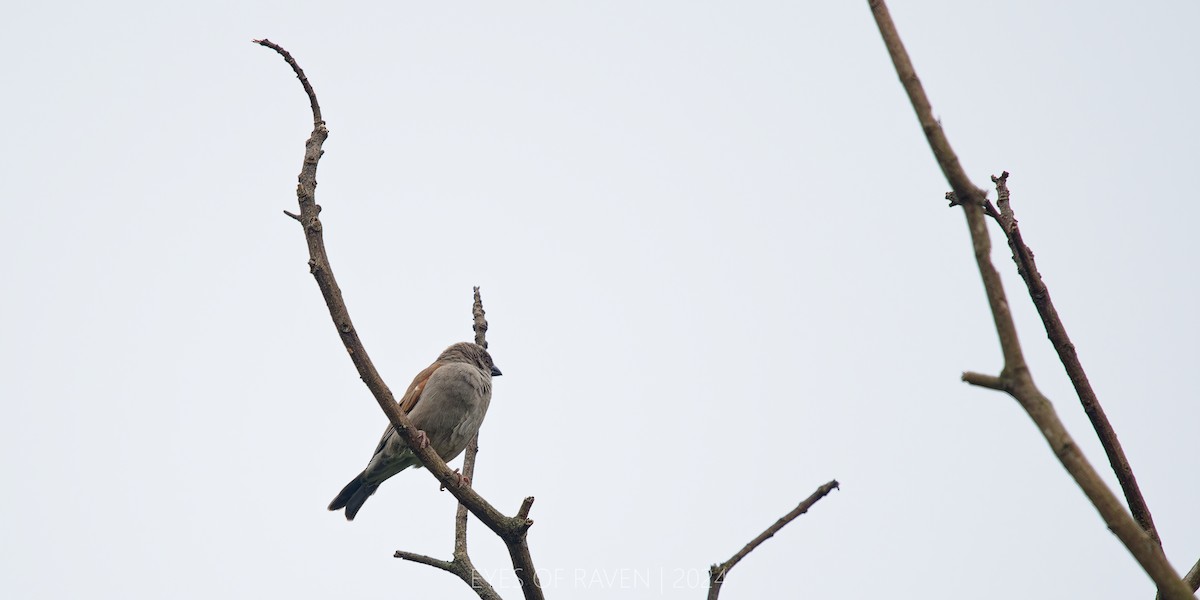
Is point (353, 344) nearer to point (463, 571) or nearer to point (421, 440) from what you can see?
point (421, 440)

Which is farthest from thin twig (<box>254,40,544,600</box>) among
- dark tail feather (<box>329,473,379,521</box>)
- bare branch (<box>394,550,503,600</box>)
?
dark tail feather (<box>329,473,379,521</box>)

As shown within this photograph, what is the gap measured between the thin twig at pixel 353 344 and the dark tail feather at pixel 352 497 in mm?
3462

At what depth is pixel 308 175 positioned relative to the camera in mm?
3703

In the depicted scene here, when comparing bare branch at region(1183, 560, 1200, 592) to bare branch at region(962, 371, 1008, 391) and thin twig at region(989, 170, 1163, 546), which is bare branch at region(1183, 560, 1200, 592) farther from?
bare branch at region(962, 371, 1008, 391)

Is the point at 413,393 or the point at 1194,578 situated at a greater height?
the point at 413,393

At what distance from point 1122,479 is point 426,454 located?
2.50 meters

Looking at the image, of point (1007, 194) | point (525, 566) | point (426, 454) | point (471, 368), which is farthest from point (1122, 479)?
point (471, 368)

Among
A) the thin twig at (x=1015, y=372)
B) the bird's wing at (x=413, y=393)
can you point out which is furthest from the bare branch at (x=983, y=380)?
the bird's wing at (x=413, y=393)

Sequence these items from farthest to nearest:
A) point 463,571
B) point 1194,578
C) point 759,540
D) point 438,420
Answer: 1. point 438,420
2. point 463,571
3. point 759,540
4. point 1194,578

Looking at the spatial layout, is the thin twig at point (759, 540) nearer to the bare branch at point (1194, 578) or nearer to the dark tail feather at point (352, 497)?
the bare branch at point (1194, 578)

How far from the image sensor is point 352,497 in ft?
23.7

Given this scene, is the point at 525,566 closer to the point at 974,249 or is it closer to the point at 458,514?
the point at 458,514

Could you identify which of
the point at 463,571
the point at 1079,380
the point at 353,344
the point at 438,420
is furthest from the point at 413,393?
the point at 1079,380

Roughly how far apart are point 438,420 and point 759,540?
4273 mm
